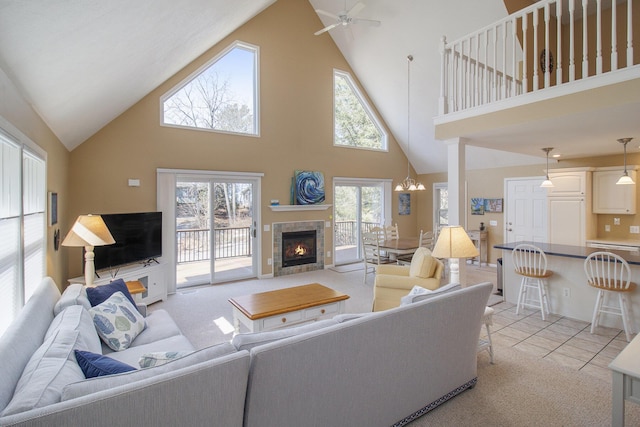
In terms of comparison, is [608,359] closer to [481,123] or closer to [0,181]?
[481,123]

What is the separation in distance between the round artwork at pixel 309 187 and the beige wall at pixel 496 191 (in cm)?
339

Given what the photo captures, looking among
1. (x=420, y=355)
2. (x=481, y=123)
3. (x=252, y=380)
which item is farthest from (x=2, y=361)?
(x=481, y=123)

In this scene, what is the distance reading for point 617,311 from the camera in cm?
383

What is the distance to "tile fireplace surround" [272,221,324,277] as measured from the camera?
6.65 metres

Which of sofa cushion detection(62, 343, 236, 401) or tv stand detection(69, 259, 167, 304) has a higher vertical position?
sofa cushion detection(62, 343, 236, 401)

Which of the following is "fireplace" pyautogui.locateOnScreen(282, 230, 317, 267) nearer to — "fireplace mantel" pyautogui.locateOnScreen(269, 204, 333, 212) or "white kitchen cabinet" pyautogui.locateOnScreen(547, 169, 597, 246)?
"fireplace mantel" pyautogui.locateOnScreen(269, 204, 333, 212)

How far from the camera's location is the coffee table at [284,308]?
3.12 metres

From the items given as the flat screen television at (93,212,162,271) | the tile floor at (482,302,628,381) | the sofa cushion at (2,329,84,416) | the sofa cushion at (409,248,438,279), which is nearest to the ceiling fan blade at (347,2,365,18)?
the sofa cushion at (409,248,438,279)

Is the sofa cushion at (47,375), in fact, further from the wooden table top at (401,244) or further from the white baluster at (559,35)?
the wooden table top at (401,244)

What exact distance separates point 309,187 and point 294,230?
0.97m

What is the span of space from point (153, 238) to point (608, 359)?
5.81 metres

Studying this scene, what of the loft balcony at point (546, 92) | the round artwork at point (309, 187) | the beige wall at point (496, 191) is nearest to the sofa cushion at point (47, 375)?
the loft balcony at point (546, 92)

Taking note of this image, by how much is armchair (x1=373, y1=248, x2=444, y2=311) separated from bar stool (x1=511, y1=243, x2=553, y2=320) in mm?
1368

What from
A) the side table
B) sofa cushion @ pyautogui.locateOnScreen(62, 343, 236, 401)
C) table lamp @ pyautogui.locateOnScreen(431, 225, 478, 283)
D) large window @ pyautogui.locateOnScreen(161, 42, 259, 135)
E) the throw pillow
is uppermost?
A: large window @ pyautogui.locateOnScreen(161, 42, 259, 135)
